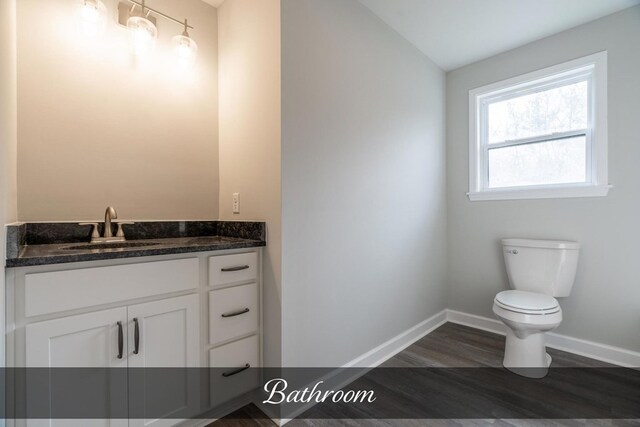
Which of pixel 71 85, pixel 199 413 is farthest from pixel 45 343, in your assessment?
pixel 71 85

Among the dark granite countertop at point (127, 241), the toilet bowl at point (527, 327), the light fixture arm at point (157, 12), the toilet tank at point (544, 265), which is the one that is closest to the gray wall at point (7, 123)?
the dark granite countertop at point (127, 241)

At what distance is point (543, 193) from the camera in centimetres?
236

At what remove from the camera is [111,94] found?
64.2 inches

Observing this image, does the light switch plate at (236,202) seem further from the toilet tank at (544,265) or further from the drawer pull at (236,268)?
the toilet tank at (544,265)

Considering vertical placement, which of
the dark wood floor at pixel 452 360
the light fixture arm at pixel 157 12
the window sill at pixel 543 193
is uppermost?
the light fixture arm at pixel 157 12

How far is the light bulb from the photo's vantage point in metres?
1.78

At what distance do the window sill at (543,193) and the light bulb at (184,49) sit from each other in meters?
2.48

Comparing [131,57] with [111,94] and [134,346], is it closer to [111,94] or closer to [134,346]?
[111,94]

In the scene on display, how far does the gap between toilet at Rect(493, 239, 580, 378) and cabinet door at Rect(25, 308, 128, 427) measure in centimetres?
212

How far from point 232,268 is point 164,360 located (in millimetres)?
484

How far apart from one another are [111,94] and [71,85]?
0.55 feet

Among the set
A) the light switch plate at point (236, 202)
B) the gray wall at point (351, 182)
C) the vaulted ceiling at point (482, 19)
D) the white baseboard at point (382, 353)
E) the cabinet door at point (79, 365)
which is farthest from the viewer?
the vaulted ceiling at point (482, 19)

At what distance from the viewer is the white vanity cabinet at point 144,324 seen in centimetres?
102

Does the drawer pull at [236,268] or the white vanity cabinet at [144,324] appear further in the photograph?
the drawer pull at [236,268]
